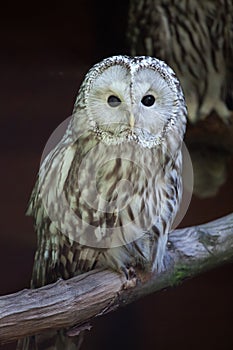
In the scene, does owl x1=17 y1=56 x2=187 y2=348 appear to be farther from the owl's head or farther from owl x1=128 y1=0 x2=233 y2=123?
owl x1=128 y1=0 x2=233 y2=123

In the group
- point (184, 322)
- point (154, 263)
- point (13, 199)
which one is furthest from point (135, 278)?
point (184, 322)

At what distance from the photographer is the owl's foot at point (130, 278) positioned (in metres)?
1.49

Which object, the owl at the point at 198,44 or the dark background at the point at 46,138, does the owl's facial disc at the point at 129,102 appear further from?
the owl at the point at 198,44

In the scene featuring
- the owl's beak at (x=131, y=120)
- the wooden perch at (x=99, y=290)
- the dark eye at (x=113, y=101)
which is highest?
the dark eye at (x=113, y=101)

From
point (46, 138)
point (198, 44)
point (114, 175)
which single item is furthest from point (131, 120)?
point (198, 44)

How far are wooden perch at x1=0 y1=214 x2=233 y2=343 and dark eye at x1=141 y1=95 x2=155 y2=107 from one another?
0.98 feet

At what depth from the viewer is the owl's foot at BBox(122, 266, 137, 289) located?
4.88 ft

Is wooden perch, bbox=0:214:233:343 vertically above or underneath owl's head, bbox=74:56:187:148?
underneath

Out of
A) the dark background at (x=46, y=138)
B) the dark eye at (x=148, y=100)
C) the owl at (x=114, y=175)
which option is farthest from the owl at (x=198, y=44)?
the dark eye at (x=148, y=100)

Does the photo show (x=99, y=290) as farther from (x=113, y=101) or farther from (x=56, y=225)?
(x=113, y=101)

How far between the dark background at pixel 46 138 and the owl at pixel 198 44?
9 centimetres

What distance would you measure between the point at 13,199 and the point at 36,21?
0.38 m

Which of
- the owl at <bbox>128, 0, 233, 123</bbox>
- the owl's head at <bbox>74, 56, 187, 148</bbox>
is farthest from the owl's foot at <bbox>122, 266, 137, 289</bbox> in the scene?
the owl at <bbox>128, 0, 233, 123</bbox>

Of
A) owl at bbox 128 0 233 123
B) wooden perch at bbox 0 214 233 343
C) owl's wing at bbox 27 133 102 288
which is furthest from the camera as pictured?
owl at bbox 128 0 233 123
